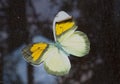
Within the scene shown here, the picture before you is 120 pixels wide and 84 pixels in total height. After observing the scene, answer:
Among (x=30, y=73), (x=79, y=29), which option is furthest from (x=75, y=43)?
(x=30, y=73)

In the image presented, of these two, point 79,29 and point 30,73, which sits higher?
point 79,29

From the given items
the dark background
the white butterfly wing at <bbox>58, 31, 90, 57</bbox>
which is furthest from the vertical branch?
the white butterfly wing at <bbox>58, 31, 90, 57</bbox>

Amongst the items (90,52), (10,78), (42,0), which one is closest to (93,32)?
(90,52)

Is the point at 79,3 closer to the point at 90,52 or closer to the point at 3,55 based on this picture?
the point at 90,52

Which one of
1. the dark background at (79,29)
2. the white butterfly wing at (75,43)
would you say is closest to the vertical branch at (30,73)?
the dark background at (79,29)

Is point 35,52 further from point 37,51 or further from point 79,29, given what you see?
point 79,29

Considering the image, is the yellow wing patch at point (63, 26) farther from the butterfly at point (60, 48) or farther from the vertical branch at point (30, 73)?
Answer: the vertical branch at point (30, 73)

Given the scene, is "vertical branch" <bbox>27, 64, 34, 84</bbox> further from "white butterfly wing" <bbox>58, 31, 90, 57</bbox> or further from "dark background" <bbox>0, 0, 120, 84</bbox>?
"white butterfly wing" <bbox>58, 31, 90, 57</bbox>

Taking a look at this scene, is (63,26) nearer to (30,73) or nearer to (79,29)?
(79,29)
